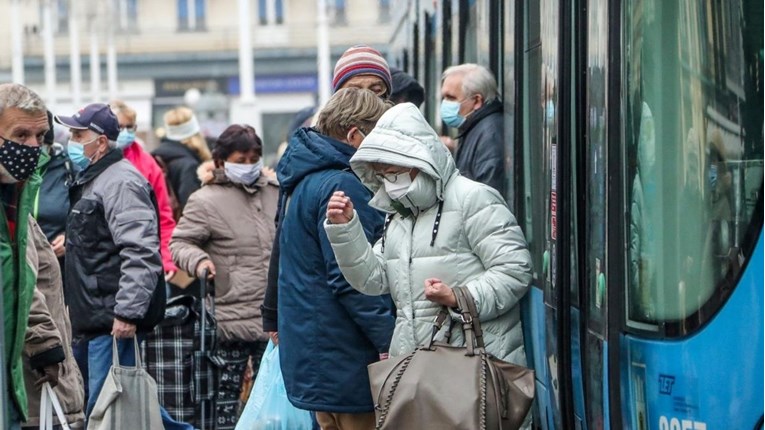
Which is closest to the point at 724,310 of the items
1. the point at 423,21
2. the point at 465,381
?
the point at 465,381

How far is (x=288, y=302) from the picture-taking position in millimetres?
5414

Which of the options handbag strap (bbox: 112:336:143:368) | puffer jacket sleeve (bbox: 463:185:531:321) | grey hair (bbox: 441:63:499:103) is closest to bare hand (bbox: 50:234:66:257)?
handbag strap (bbox: 112:336:143:368)

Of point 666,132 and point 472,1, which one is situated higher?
point 472,1

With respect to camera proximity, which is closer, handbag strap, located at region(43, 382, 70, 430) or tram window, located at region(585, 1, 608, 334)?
tram window, located at region(585, 1, 608, 334)

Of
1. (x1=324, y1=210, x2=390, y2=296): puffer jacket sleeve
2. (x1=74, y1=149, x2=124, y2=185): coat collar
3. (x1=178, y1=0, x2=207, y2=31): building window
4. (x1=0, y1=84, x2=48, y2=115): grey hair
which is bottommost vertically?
(x1=324, y1=210, x2=390, y2=296): puffer jacket sleeve

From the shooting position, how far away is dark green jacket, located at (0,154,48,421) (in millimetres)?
5188

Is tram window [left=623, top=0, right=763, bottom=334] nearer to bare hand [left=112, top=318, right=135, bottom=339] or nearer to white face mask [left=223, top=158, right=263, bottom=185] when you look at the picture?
bare hand [left=112, top=318, right=135, bottom=339]

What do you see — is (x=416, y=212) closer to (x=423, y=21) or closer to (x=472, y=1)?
(x=472, y=1)

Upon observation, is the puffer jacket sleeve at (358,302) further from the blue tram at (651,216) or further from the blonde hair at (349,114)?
the blue tram at (651,216)

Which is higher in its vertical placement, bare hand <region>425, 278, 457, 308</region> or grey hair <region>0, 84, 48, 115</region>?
grey hair <region>0, 84, 48, 115</region>

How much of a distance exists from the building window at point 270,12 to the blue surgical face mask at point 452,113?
4364cm

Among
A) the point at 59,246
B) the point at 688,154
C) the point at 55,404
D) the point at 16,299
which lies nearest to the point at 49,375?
the point at 55,404

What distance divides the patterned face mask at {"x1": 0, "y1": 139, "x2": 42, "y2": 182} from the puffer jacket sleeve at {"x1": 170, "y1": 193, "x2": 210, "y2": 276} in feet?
9.13

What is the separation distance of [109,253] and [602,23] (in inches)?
133
